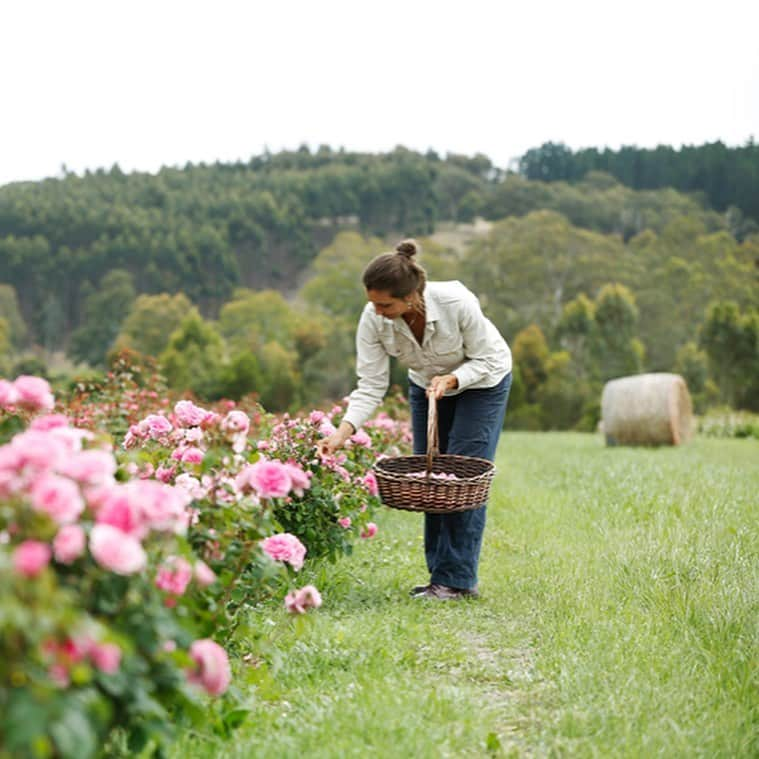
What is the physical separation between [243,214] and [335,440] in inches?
2220

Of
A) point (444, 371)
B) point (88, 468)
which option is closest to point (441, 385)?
point (444, 371)

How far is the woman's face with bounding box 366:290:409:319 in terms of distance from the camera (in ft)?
14.1

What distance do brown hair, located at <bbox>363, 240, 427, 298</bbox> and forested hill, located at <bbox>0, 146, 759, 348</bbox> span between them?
45823 millimetres

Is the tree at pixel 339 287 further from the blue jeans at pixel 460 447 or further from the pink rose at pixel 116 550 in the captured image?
the pink rose at pixel 116 550

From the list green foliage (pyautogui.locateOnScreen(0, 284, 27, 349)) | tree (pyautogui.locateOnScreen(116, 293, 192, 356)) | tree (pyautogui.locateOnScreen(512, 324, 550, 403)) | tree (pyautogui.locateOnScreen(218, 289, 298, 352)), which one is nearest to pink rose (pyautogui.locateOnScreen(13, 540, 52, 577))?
tree (pyautogui.locateOnScreen(512, 324, 550, 403))

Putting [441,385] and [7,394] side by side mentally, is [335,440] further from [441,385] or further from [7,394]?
[7,394]

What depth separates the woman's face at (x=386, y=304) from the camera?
14.1ft

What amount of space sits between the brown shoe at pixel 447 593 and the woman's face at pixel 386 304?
141cm

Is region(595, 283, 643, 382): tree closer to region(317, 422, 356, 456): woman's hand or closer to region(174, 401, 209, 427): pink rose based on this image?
region(317, 422, 356, 456): woman's hand

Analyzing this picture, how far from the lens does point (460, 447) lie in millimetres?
4770

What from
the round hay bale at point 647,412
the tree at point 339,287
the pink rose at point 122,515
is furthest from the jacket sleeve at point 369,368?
the tree at point 339,287

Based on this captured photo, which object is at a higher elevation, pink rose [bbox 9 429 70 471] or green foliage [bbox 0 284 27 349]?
pink rose [bbox 9 429 70 471]

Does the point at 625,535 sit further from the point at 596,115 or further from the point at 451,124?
the point at 451,124

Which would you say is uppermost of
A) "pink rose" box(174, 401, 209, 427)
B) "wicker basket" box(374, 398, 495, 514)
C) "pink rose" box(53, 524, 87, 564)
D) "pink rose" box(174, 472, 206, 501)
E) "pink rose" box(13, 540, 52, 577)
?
"pink rose" box(13, 540, 52, 577)
